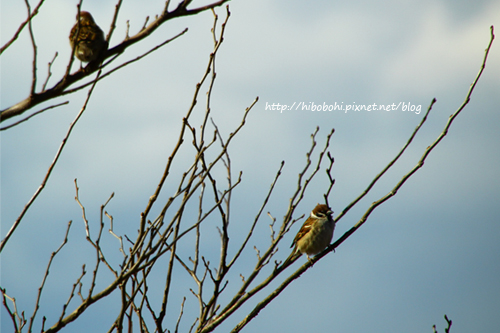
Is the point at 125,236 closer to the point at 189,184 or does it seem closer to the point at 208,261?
the point at 208,261

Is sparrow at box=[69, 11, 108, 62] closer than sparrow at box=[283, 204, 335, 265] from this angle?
Yes

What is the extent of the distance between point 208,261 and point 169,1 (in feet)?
8.49

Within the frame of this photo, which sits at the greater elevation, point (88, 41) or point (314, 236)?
point (88, 41)

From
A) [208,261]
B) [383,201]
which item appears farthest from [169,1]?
[208,261]

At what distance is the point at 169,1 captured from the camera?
8.02ft

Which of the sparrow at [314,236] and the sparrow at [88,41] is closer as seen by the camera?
the sparrow at [88,41]

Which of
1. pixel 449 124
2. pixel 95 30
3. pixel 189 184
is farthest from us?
pixel 95 30

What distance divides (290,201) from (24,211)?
2026mm

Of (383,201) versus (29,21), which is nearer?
(29,21)

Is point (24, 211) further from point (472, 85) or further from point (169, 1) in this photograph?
point (472, 85)

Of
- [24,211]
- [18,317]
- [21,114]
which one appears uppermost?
[21,114]

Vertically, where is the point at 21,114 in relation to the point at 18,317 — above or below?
above

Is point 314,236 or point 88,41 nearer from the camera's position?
point 88,41

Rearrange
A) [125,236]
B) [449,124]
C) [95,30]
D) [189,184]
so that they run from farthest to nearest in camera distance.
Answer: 1. [125,236]
2. [95,30]
3. [449,124]
4. [189,184]
